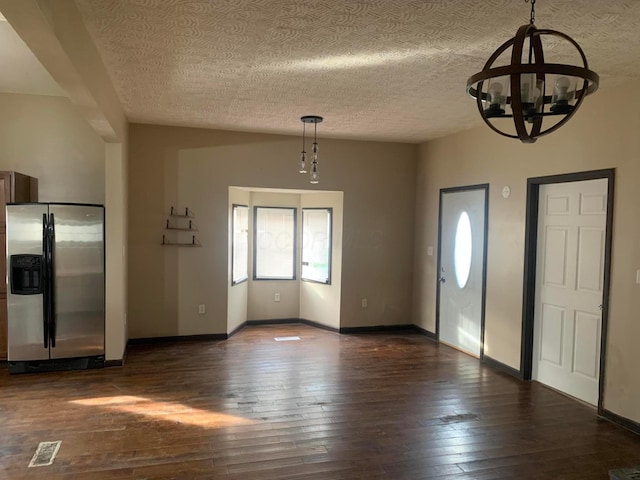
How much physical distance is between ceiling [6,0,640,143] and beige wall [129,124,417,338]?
0.96m

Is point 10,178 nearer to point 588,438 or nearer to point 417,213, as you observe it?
A: point 417,213

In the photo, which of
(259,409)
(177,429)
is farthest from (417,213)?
(177,429)

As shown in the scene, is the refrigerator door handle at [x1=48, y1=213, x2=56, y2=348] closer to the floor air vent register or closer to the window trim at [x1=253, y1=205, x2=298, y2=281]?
the window trim at [x1=253, y1=205, x2=298, y2=281]

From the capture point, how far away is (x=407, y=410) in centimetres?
373

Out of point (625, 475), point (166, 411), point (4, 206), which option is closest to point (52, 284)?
point (4, 206)

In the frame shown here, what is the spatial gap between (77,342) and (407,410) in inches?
129

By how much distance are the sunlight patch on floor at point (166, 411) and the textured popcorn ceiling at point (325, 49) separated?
2.69 metres

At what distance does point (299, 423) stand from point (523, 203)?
3.05 meters

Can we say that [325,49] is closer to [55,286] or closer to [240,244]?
[55,286]

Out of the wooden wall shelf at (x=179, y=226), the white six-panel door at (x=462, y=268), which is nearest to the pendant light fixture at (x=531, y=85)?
the white six-panel door at (x=462, y=268)

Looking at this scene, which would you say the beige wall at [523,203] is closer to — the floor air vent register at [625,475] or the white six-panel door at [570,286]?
the white six-panel door at [570,286]

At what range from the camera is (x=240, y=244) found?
21.1ft

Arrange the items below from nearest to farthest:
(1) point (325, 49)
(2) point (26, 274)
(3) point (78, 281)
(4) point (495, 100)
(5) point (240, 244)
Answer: (4) point (495, 100), (1) point (325, 49), (2) point (26, 274), (3) point (78, 281), (5) point (240, 244)

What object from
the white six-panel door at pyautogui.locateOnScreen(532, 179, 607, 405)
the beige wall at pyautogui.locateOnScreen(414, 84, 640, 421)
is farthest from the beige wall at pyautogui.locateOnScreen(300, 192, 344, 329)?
the white six-panel door at pyautogui.locateOnScreen(532, 179, 607, 405)
